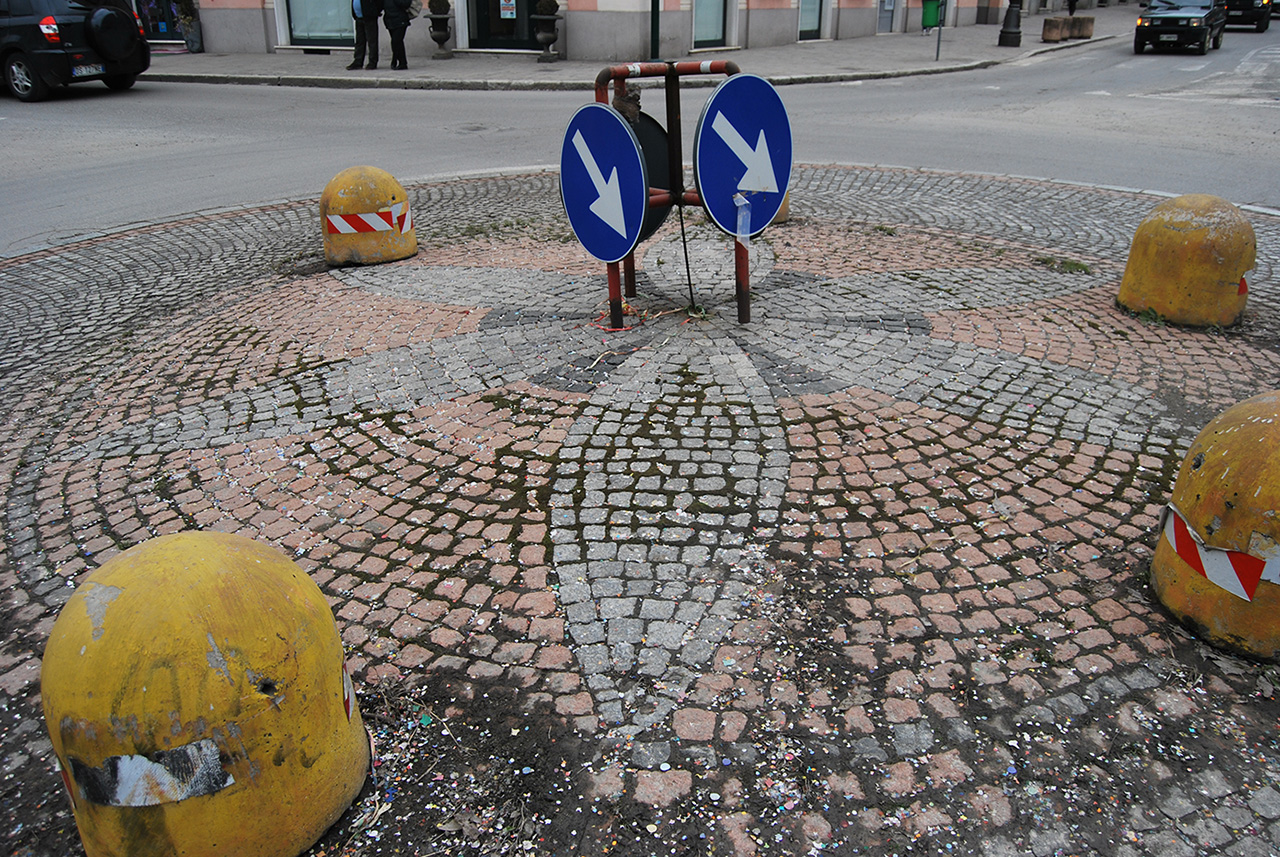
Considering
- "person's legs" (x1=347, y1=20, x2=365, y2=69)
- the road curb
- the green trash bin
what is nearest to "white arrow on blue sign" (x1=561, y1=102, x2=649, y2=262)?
the road curb

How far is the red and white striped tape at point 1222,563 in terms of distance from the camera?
2941 mm

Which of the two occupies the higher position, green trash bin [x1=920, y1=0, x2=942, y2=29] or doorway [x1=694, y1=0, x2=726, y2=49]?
green trash bin [x1=920, y1=0, x2=942, y2=29]

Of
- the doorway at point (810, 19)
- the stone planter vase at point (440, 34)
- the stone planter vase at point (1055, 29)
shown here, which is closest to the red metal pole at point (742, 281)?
the stone planter vase at point (440, 34)

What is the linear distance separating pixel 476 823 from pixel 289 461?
2553 millimetres

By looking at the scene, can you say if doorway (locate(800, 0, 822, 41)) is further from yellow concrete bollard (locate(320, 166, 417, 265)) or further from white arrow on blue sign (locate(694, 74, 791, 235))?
white arrow on blue sign (locate(694, 74, 791, 235))

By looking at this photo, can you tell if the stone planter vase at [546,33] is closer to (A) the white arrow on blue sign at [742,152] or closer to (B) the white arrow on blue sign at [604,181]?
(B) the white arrow on blue sign at [604,181]

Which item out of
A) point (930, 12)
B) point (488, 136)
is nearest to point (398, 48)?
point (488, 136)

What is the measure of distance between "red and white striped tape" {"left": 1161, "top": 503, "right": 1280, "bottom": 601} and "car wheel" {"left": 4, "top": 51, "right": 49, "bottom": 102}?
65.6 ft

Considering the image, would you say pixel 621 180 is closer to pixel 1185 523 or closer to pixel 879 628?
pixel 879 628

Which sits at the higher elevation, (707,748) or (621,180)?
(621,180)

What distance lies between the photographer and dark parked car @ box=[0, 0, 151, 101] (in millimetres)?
15930

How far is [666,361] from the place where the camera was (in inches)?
207

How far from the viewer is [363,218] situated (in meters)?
7.30

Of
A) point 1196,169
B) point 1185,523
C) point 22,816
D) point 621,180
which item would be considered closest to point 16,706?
point 22,816
